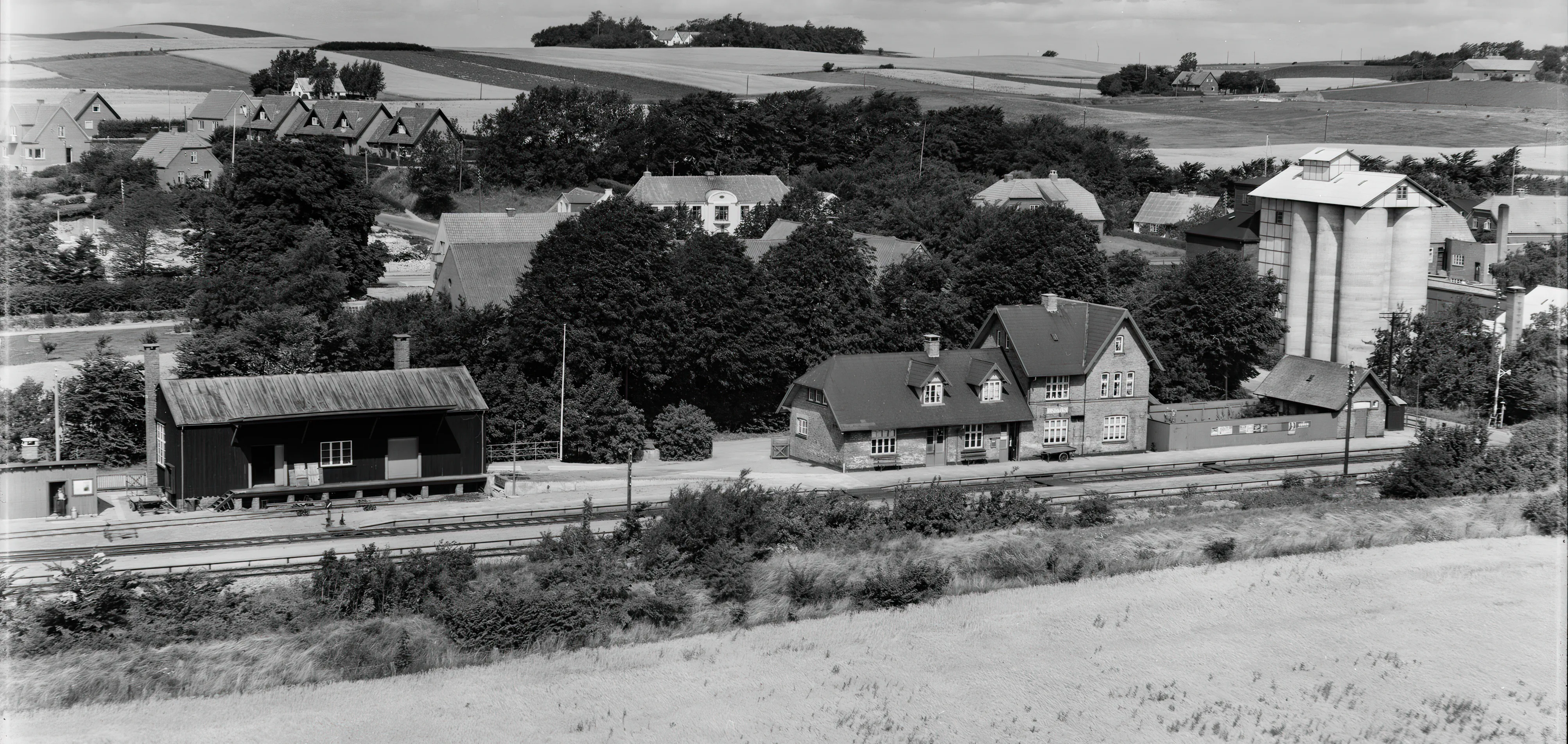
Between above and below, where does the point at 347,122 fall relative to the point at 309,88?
below

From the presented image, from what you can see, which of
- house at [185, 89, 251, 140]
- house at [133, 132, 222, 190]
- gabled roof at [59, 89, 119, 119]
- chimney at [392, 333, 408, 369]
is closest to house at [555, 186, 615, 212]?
house at [133, 132, 222, 190]

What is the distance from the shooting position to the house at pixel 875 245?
6969 cm

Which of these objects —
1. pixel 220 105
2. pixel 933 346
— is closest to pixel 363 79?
pixel 220 105

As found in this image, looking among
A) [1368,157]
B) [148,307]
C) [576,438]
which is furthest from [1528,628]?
[1368,157]

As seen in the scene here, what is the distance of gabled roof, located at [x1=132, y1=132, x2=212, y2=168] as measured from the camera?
314 feet

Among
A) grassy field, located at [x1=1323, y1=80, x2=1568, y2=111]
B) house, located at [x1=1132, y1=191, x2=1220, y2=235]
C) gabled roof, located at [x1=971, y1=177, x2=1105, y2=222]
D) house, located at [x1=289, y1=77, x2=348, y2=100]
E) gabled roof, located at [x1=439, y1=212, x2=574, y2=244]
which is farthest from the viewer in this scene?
grassy field, located at [x1=1323, y1=80, x2=1568, y2=111]

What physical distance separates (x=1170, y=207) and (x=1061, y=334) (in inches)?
2010

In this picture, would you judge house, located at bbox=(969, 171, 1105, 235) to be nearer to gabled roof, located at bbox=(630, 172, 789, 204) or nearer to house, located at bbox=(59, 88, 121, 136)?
gabled roof, located at bbox=(630, 172, 789, 204)

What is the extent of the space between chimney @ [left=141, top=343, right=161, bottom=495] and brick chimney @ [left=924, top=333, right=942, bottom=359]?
78.7 ft

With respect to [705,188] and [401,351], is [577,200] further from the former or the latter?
[401,351]

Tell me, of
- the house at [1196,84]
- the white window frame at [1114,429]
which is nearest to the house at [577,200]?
the white window frame at [1114,429]

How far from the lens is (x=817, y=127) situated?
111 metres

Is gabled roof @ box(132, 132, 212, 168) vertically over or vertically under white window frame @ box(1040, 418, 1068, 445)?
over

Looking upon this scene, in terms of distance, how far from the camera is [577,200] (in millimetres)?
88938
